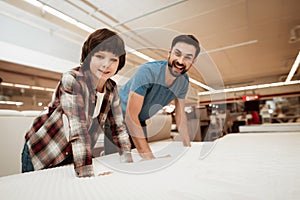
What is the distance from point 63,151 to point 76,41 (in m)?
3.70

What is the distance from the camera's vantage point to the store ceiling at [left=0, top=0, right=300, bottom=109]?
110 inches

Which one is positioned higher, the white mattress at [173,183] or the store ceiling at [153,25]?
the store ceiling at [153,25]

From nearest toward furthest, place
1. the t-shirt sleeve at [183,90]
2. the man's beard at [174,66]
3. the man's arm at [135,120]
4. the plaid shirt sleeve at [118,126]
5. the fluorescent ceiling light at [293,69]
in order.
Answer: the plaid shirt sleeve at [118,126]
the man's arm at [135,120]
the man's beard at [174,66]
the t-shirt sleeve at [183,90]
the fluorescent ceiling light at [293,69]

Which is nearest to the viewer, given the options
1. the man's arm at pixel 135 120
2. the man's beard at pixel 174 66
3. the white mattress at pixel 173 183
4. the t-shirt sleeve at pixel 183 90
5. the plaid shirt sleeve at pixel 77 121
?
the white mattress at pixel 173 183

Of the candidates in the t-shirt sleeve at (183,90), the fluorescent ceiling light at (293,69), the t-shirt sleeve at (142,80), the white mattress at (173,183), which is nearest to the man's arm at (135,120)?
the t-shirt sleeve at (142,80)

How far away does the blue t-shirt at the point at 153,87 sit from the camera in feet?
3.24

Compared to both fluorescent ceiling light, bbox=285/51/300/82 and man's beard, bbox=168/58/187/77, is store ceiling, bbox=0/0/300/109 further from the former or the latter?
fluorescent ceiling light, bbox=285/51/300/82

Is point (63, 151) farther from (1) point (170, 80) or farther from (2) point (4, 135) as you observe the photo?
(1) point (170, 80)

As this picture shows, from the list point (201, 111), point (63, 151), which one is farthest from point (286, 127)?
point (63, 151)

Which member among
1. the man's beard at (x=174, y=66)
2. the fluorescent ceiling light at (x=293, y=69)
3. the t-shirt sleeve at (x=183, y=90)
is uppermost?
the fluorescent ceiling light at (x=293, y=69)

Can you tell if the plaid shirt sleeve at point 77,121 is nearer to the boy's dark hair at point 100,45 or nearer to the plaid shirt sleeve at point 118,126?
the boy's dark hair at point 100,45

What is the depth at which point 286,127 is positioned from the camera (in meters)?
2.19

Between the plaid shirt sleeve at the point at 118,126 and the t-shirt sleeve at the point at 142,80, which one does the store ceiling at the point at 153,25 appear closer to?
the t-shirt sleeve at the point at 142,80

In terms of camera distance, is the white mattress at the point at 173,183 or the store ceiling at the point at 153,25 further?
the store ceiling at the point at 153,25
